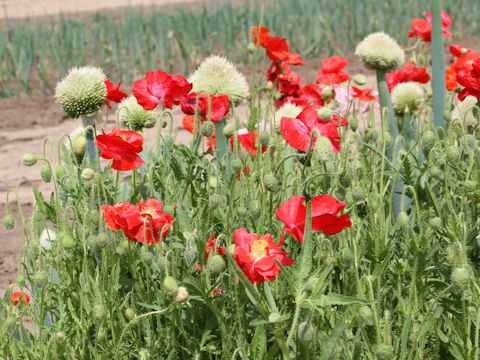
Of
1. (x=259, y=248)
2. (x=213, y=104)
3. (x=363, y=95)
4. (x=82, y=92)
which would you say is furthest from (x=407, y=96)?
(x=259, y=248)

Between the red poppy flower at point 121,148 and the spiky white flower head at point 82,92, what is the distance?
0.33 meters

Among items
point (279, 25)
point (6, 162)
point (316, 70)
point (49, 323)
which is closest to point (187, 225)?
point (49, 323)

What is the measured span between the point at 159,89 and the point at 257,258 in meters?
0.71

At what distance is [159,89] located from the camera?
71.7 inches

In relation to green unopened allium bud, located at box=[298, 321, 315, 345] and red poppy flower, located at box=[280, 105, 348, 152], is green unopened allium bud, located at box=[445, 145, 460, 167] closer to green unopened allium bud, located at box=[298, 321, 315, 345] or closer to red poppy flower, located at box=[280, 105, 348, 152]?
red poppy flower, located at box=[280, 105, 348, 152]

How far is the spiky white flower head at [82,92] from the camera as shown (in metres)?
1.89

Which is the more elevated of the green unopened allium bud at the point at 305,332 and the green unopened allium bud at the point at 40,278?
the green unopened allium bud at the point at 305,332

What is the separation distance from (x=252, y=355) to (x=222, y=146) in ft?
2.64

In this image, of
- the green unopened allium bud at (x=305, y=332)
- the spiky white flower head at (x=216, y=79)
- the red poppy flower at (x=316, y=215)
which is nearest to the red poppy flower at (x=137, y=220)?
the red poppy flower at (x=316, y=215)

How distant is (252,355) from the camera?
1.38m

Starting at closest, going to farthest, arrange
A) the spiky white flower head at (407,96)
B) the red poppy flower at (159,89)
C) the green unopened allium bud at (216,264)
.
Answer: the green unopened allium bud at (216,264) → the red poppy flower at (159,89) → the spiky white flower head at (407,96)

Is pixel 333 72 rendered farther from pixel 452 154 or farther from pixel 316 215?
pixel 316 215

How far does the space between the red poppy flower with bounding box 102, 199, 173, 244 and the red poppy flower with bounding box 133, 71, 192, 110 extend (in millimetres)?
410

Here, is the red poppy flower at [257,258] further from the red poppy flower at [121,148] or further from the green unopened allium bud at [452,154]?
the green unopened allium bud at [452,154]
